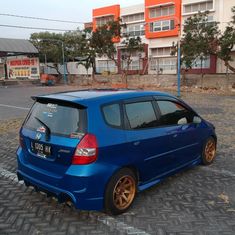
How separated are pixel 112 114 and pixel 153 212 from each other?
138 cm

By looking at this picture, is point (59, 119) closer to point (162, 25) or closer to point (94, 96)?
point (94, 96)

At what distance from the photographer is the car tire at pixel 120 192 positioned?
3.83 meters

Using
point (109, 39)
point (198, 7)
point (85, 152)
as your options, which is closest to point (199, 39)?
point (109, 39)

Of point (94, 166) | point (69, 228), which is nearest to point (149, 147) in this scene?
point (94, 166)

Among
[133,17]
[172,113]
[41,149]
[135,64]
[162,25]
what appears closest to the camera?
[41,149]

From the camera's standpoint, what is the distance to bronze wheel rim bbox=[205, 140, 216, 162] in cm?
587

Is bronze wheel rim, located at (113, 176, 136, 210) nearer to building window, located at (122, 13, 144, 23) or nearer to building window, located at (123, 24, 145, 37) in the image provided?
building window, located at (123, 24, 145, 37)

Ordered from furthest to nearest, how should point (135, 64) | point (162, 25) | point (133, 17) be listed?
point (133, 17)
point (135, 64)
point (162, 25)

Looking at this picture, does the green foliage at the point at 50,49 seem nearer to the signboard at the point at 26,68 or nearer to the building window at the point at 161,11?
the signboard at the point at 26,68

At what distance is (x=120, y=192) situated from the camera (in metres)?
4.02

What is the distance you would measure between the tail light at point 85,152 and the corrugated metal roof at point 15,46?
39.5m

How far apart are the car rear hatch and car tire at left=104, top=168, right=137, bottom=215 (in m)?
0.61

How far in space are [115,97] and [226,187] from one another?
2.30 m

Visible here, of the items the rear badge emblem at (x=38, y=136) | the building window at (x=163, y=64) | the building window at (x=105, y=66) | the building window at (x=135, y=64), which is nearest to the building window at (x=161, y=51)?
the building window at (x=163, y=64)
